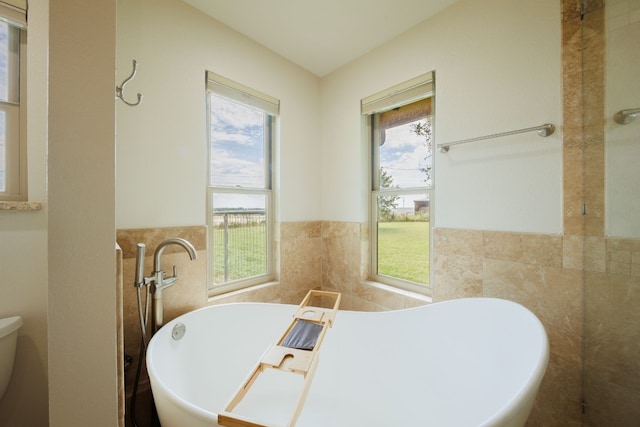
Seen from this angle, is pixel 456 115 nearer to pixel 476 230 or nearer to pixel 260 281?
pixel 476 230

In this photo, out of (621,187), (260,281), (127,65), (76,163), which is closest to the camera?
(76,163)

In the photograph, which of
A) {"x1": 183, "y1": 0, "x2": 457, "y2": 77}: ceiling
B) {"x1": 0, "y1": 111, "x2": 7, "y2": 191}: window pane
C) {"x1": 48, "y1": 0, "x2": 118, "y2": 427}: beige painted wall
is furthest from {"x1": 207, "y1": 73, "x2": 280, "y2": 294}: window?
{"x1": 48, "y1": 0, "x2": 118, "y2": 427}: beige painted wall

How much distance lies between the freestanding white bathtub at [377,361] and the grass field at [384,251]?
0.43 metres

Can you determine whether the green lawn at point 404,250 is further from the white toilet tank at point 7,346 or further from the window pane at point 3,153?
the window pane at point 3,153

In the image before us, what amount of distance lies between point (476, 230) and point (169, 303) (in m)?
1.84

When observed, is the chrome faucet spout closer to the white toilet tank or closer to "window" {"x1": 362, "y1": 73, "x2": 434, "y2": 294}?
the white toilet tank

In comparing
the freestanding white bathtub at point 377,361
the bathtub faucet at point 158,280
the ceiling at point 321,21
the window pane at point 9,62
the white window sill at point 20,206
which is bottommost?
the freestanding white bathtub at point 377,361

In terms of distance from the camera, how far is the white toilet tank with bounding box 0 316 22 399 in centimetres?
94

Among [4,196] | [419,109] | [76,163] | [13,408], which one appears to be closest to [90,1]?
[76,163]

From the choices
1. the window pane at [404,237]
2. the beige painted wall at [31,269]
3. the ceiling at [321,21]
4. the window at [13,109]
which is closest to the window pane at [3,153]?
the window at [13,109]

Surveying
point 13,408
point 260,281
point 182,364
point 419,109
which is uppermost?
point 419,109

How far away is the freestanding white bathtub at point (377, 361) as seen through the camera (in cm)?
99

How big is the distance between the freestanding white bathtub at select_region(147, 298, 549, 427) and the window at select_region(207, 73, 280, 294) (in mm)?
447

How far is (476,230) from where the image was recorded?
1.39m
